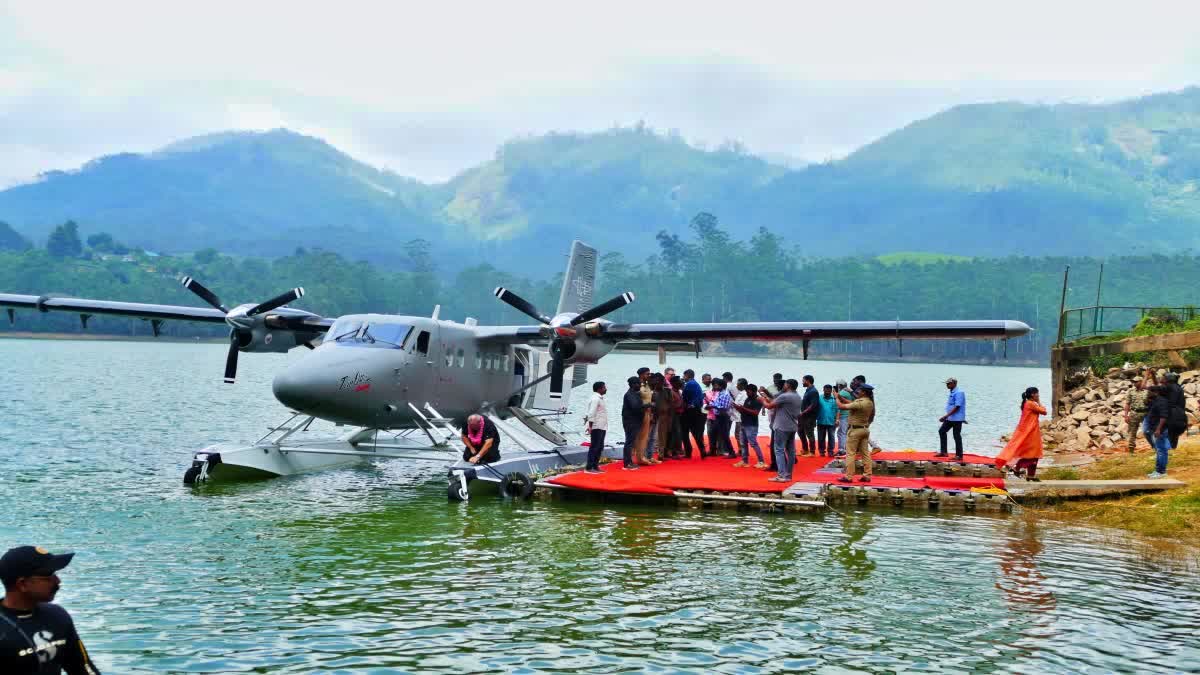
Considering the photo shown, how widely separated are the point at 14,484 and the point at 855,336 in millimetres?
16170

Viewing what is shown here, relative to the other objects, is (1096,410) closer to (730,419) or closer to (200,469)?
(730,419)

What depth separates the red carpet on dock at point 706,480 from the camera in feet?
56.7

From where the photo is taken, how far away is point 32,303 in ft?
75.2

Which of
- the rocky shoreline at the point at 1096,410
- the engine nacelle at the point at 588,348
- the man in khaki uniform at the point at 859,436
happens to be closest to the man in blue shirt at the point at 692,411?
the engine nacelle at the point at 588,348

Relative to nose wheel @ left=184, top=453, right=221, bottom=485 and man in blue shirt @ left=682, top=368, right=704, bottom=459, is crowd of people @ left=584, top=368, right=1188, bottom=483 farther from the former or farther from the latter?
nose wheel @ left=184, top=453, right=221, bottom=485

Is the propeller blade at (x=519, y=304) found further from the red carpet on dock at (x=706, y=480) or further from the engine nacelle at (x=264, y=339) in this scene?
the engine nacelle at (x=264, y=339)

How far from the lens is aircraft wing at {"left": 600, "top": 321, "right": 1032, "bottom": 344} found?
66.1ft

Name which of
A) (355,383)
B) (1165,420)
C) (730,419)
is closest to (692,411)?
(730,419)

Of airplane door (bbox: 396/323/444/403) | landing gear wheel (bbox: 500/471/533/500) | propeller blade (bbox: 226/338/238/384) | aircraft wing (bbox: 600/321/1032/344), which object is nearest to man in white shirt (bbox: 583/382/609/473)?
landing gear wheel (bbox: 500/471/533/500)

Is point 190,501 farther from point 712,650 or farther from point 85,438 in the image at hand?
point 85,438

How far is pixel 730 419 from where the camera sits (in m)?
22.0

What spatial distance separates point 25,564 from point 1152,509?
15.8m

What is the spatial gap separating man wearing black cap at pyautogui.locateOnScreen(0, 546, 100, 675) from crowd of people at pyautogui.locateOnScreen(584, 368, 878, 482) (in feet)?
43.8

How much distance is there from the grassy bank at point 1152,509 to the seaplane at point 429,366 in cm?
359
